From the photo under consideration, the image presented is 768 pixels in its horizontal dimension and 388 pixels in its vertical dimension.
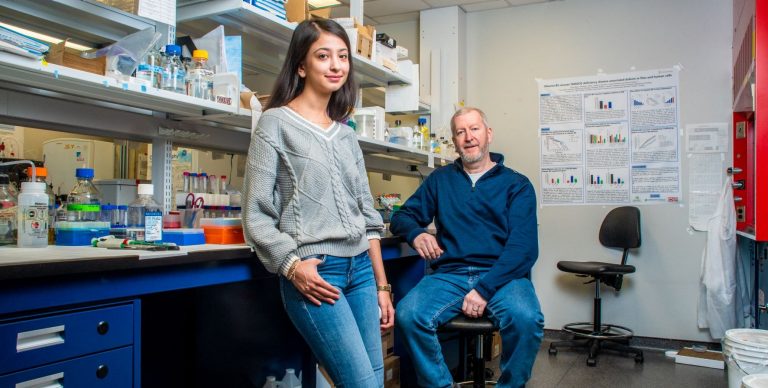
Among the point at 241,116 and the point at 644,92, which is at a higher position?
the point at 644,92

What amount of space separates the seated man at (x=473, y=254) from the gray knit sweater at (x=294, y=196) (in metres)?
0.74

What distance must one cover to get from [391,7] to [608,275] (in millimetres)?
2467

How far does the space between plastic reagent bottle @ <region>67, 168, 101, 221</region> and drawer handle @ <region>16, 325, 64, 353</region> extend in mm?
540

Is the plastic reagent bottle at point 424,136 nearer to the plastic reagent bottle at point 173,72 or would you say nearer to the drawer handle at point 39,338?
the plastic reagent bottle at point 173,72

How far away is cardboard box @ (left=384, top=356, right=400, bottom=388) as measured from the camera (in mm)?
2531

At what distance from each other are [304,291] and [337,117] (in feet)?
1.78

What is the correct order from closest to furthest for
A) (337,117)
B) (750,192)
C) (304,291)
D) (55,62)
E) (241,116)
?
(304,291) < (55,62) < (337,117) < (241,116) < (750,192)


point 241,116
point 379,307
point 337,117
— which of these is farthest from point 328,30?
point 379,307

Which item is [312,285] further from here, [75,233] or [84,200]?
[84,200]

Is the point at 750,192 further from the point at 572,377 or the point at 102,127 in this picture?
the point at 102,127

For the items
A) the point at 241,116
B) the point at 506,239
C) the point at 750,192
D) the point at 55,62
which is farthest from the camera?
the point at 750,192

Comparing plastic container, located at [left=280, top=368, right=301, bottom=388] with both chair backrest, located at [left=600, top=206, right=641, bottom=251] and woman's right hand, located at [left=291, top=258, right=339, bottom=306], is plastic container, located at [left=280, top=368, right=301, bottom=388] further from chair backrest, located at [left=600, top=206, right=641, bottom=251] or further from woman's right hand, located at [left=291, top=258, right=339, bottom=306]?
chair backrest, located at [left=600, top=206, right=641, bottom=251]

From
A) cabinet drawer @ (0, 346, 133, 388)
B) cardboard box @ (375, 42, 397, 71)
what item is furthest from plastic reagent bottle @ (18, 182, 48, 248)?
cardboard box @ (375, 42, 397, 71)

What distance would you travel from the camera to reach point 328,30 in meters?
1.55
